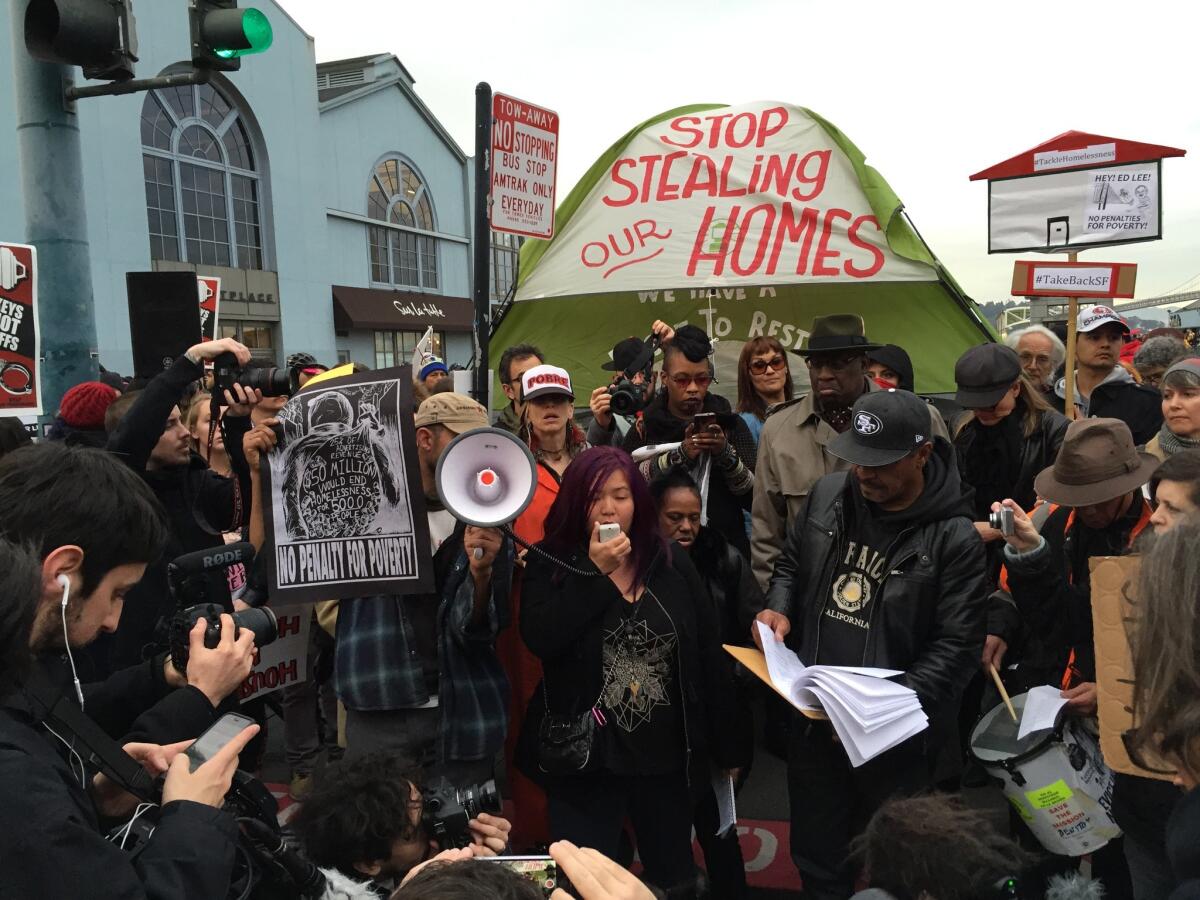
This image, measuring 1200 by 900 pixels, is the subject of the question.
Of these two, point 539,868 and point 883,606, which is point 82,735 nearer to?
point 539,868

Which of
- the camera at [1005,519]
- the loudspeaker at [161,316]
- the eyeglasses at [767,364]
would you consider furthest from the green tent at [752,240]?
the camera at [1005,519]

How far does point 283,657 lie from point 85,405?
5.25 feet

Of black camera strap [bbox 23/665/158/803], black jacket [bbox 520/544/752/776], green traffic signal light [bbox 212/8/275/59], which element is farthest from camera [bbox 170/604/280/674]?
green traffic signal light [bbox 212/8/275/59]

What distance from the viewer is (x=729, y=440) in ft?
13.0

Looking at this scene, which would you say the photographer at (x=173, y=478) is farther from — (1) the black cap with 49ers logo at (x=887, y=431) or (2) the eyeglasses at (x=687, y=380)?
(1) the black cap with 49ers logo at (x=887, y=431)

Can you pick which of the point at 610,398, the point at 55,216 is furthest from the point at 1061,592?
the point at 55,216

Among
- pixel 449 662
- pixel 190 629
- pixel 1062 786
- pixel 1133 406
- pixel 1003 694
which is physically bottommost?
pixel 1062 786

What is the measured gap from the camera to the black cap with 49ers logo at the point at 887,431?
2.57 m

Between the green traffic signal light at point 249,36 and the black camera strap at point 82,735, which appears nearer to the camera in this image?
the black camera strap at point 82,735

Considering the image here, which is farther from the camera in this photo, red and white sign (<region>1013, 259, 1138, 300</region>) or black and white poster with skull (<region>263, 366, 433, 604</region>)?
red and white sign (<region>1013, 259, 1138, 300</region>)

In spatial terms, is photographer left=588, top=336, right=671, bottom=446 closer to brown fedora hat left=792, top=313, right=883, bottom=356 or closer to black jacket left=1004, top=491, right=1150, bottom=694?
brown fedora hat left=792, top=313, right=883, bottom=356

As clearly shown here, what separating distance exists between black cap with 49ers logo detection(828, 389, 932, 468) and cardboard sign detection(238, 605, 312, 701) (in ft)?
7.52

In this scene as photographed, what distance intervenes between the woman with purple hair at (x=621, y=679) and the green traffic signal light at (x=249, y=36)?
3.13 metres

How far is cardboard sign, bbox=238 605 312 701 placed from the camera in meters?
3.55
